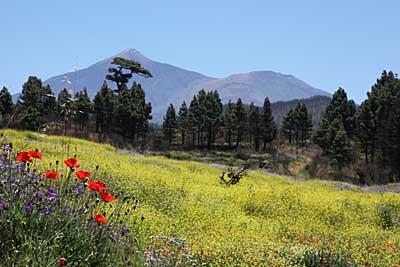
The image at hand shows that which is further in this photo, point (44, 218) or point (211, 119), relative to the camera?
point (211, 119)

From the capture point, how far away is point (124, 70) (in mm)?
62625

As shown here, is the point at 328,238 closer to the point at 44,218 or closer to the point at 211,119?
the point at 44,218

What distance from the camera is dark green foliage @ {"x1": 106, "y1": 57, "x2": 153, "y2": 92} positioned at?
60062mm

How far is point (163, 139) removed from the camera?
66000 millimetres

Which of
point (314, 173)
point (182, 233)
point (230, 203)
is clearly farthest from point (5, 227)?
point (314, 173)

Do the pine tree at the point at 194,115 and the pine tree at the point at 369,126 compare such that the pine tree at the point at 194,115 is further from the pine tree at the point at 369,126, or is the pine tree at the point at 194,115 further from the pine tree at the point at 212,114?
the pine tree at the point at 369,126

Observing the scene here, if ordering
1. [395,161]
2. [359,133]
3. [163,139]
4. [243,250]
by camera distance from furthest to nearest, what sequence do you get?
[163,139] → [359,133] → [395,161] → [243,250]

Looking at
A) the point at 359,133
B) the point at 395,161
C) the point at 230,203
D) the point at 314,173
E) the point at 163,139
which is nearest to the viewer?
the point at 230,203

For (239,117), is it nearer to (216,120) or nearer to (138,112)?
(216,120)

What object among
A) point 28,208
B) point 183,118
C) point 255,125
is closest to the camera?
point 28,208

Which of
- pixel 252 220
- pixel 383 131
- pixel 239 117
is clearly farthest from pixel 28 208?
Result: pixel 239 117

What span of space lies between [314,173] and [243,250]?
30.6 meters

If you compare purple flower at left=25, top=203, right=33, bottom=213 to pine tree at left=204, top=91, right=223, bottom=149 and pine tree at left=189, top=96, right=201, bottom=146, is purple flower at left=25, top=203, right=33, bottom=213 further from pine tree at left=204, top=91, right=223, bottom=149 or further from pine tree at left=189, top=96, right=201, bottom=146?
pine tree at left=189, top=96, right=201, bottom=146

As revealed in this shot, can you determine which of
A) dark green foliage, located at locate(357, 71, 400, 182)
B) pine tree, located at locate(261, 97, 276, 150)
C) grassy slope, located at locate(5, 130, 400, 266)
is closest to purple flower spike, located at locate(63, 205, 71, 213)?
grassy slope, located at locate(5, 130, 400, 266)
